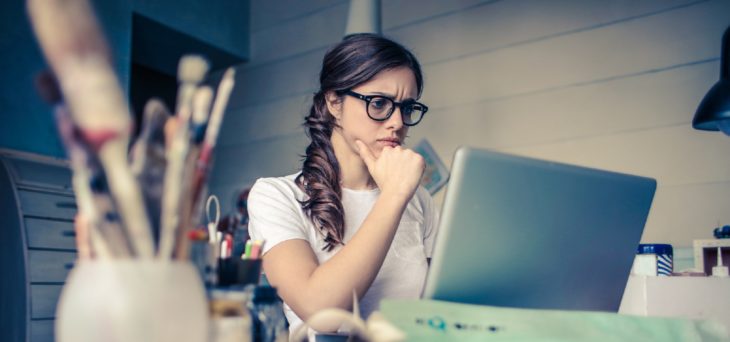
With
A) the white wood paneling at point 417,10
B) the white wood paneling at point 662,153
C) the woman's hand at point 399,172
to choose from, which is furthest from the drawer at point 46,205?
the white wood paneling at point 417,10

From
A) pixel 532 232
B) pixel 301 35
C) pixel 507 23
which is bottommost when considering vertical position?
pixel 532 232

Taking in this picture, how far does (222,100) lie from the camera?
53 cm

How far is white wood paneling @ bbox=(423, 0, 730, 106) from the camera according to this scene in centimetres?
215

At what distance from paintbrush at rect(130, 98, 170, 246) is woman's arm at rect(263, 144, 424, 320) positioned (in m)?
0.50

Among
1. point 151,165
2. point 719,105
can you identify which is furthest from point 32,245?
point 719,105

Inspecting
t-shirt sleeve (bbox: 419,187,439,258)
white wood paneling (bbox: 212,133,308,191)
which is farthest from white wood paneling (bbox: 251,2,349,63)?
t-shirt sleeve (bbox: 419,187,439,258)

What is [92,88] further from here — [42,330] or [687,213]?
[687,213]

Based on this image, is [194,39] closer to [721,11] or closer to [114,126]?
[721,11]

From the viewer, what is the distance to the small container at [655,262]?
4.97 feet

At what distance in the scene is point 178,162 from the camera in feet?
1.63

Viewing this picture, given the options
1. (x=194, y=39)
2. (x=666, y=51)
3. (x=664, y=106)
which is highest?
(x=194, y=39)

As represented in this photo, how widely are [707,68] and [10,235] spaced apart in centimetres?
216

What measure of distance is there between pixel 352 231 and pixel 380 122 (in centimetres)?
27

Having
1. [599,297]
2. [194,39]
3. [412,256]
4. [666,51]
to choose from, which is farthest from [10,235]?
[666,51]
